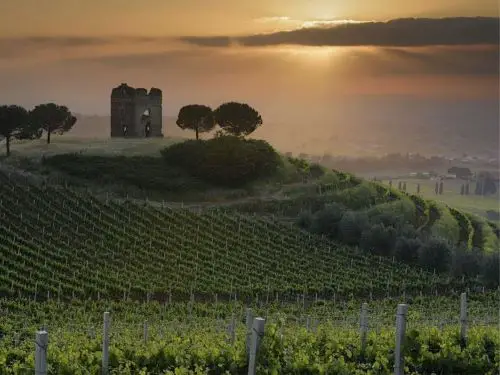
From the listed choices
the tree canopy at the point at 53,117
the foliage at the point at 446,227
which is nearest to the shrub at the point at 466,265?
the foliage at the point at 446,227

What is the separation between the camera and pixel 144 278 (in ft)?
97.8

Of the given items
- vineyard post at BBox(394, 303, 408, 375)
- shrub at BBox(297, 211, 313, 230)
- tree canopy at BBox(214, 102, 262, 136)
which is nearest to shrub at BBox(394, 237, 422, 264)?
shrub at BBox(297, 211, 313, 230)

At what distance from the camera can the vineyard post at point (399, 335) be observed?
11242 millimetres

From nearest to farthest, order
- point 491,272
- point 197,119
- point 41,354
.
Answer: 1. point 41,354
2. point 491,272
3. point 197,119

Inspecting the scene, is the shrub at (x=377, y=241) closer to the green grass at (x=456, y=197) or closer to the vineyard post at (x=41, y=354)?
the green grass at (x=456, y=197)

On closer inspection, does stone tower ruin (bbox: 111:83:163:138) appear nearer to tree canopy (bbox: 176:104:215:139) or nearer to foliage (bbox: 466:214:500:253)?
tree canopy (bbox: 176:104:215:139)

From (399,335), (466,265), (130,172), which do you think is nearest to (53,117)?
(130,172)

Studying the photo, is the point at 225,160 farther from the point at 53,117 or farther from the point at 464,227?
the point at 464,227

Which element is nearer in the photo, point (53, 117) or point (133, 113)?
point (53, 117)

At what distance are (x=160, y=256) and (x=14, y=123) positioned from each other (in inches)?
968

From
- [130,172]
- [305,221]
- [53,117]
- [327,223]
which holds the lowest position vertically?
[305,221]

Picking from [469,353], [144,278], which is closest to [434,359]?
[469,353]

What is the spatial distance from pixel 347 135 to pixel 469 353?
77670 mm

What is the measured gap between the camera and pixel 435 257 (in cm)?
3641
